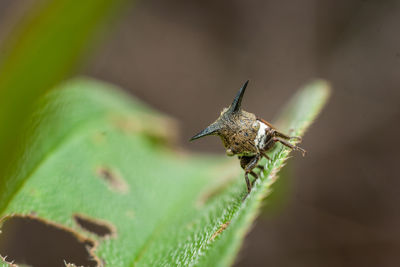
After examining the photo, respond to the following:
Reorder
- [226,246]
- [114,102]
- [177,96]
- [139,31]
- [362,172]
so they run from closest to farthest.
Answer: [226,246], [114,102], [362,172], [177,96], [139,31]

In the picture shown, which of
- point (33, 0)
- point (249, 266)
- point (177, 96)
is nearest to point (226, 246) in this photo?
point (33, 0)

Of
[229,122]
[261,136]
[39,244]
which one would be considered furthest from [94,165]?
[39,244]

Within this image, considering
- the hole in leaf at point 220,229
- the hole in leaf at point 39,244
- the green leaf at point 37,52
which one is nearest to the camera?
the hole in leaf at point 220,229

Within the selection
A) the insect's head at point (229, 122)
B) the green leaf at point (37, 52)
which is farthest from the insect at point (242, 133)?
the green leaf at point (37, 52)

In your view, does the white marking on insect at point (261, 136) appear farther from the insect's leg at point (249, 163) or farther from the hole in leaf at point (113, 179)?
the hole in leaf at point (113, 179)

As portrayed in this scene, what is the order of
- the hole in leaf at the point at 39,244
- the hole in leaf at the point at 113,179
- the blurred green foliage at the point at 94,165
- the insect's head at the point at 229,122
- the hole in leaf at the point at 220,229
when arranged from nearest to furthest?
the hole in leaf at the point at 220,229 → the blurred green foliage at the point at 94,165 → the insect's head at the point at 229,122 → the hole in leaf at the point at 113,179 → the hole in leaf at the point at 39,244

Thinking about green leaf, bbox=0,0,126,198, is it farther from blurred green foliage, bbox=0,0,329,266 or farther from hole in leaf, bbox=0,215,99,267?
hole in leaf, bbox=0,215,99,267

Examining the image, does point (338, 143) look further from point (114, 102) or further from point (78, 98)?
point (78, 98)

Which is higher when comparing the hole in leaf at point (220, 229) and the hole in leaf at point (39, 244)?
the hole in leaf at point (220, 229)
